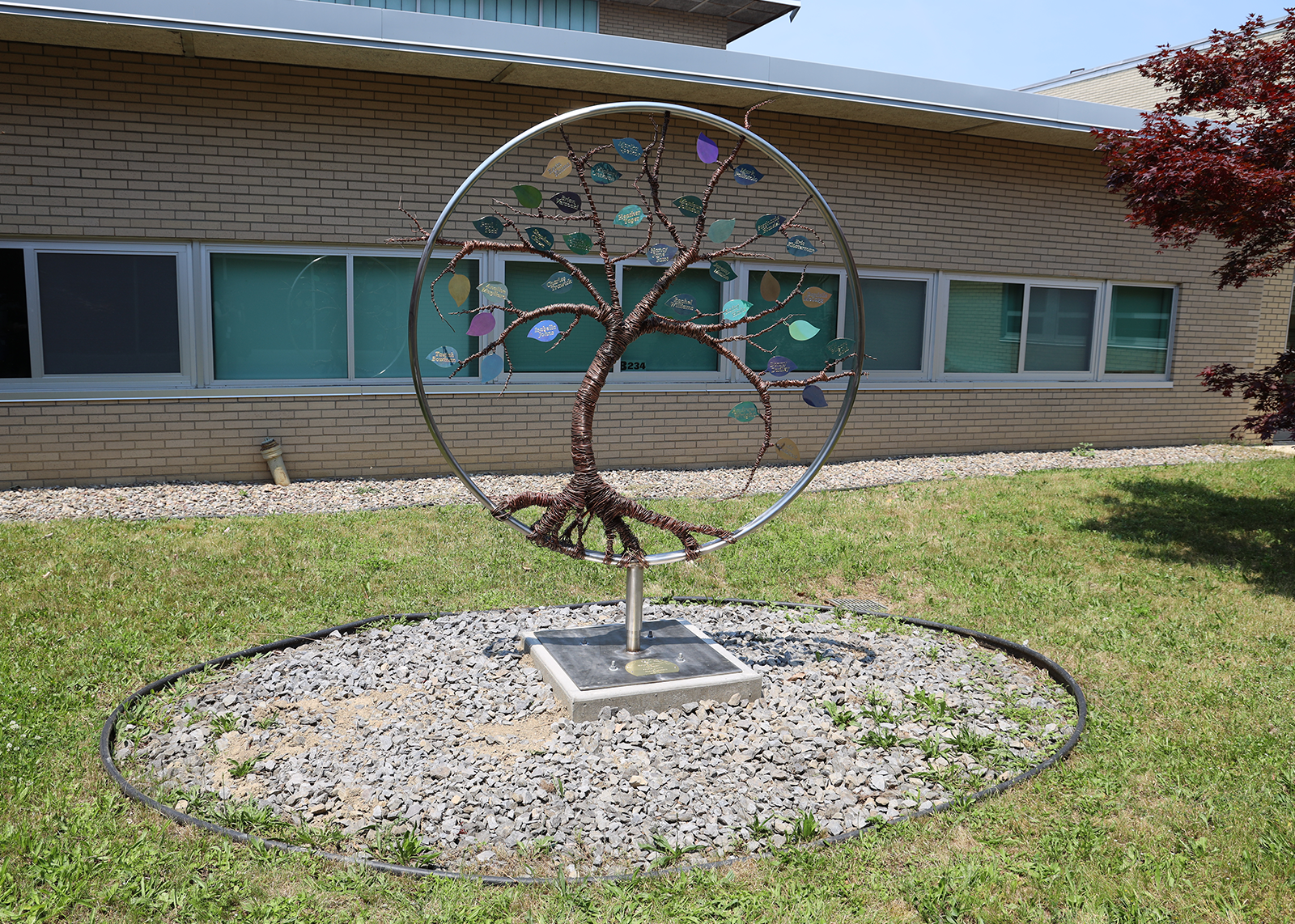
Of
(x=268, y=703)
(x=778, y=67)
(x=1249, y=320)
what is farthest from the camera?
(x=1249, y=320)

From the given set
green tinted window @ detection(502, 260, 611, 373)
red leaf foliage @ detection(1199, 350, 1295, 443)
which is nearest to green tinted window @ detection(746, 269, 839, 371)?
green tinted window @ detection(502, 260, 611, 373)

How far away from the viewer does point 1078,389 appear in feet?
34.0

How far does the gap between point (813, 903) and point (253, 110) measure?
709 cm

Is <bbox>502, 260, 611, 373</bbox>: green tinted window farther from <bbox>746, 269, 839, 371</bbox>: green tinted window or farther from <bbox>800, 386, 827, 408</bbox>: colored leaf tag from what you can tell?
<bbox>800, 386, 827, 408</bbox>: colored leaf tag

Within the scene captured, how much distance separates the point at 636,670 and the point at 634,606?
0.29m

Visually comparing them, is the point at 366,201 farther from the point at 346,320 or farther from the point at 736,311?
the point at 736,311

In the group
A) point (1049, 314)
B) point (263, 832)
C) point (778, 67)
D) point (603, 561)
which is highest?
point (778, 67)

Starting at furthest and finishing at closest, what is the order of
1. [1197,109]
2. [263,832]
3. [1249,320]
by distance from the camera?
[1249,320] < [1197,109] < [263,832]

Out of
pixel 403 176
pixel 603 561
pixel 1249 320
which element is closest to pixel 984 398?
pixel 1249 320

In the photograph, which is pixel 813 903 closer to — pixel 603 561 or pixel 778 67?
pixel 603 561

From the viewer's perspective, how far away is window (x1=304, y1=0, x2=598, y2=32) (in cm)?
1291

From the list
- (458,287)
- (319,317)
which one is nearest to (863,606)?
(458,287)

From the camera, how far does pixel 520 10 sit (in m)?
13.9

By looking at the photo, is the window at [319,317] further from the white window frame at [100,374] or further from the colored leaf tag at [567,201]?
the colored leaf tag at [567,201]
